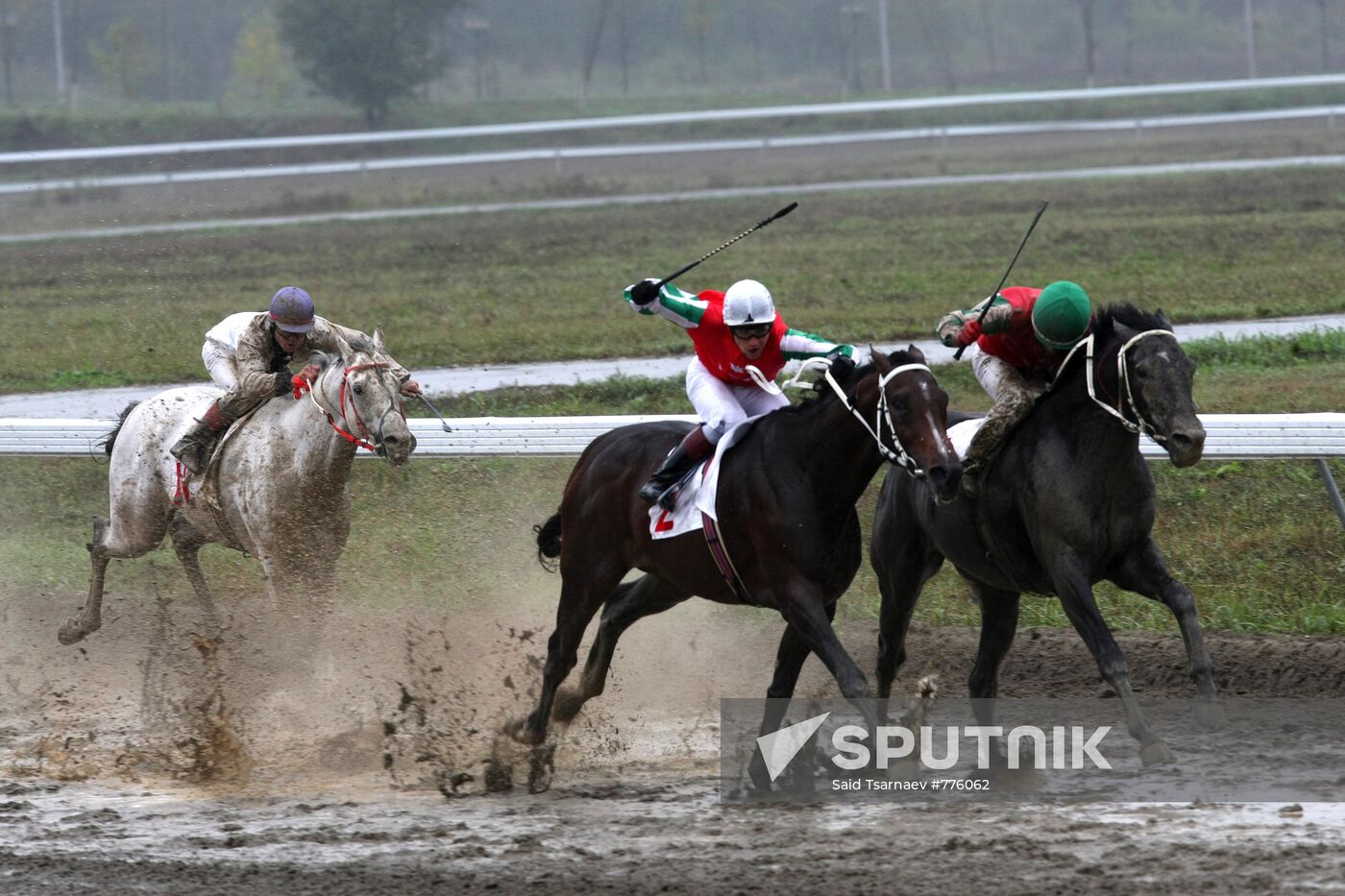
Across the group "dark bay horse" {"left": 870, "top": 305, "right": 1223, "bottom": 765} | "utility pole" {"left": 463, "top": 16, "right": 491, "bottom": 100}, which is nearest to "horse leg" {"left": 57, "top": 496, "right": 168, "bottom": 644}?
"dark bay horse" {"left": 870, "top": 305, "right": 1223, "bottom": 765}

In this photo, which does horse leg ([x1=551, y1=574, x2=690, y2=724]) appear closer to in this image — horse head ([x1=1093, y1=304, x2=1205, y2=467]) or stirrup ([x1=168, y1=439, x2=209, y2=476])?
horse head ([x1=1093, y1=304, x2=1205, y2=467])

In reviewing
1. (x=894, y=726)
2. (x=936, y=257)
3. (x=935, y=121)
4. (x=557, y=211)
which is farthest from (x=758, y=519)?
(x=935, y=121)

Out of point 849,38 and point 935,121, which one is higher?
point 849,38

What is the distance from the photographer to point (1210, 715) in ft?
20.8

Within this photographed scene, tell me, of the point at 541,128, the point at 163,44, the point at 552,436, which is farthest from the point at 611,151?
the point at 163,44

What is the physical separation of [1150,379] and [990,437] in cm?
77

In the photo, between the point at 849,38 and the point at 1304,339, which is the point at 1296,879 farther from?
the point at 849,38

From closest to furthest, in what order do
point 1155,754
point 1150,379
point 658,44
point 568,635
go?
point 1155,754
point 1150,379
point 568,635
point 658,44

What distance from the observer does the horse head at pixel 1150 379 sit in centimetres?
634

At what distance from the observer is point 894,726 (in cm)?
722

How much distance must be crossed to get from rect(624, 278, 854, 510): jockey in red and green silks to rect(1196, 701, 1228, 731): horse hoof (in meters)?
1.96

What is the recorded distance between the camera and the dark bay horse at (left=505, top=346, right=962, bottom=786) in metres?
6.40

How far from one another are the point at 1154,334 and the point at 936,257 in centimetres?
1602

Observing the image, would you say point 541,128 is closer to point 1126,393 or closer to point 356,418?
point 356,418
